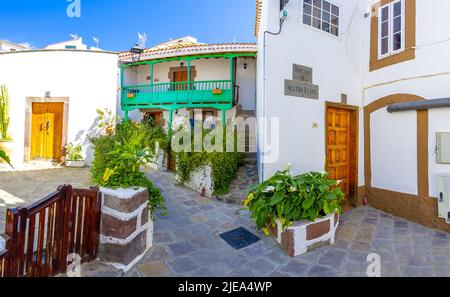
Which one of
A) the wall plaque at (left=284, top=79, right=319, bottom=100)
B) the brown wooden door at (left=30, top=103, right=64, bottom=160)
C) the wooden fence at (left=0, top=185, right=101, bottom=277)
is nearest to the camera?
the wooden fence at (left=0, top=185, right=101, bottom=277)

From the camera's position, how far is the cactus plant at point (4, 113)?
880 centimetres

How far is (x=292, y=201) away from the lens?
3822 millimetres

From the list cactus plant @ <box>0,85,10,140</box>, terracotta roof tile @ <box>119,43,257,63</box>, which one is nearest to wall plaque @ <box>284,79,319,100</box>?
terracotta roof tile @ <box>119,43,257,63</box>

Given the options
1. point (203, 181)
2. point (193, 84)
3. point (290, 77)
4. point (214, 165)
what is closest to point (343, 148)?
point (290, 77)

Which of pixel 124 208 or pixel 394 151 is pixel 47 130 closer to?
pixel 124 208

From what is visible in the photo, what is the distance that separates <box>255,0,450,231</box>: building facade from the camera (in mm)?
4895

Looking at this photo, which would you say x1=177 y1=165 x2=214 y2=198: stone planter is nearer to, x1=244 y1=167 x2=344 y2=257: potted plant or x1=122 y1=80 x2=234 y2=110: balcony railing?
x1=244 y1=167 x2=344 y2=257: potted plant

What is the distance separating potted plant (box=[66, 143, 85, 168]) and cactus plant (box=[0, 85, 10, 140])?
230 centimetres

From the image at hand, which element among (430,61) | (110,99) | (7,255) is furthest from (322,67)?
(110,99)

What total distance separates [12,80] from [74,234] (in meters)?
9.67

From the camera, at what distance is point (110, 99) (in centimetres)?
984

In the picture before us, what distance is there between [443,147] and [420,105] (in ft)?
3.06

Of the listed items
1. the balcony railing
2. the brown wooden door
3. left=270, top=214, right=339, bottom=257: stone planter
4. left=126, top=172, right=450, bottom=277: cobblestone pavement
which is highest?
the balcony railing
